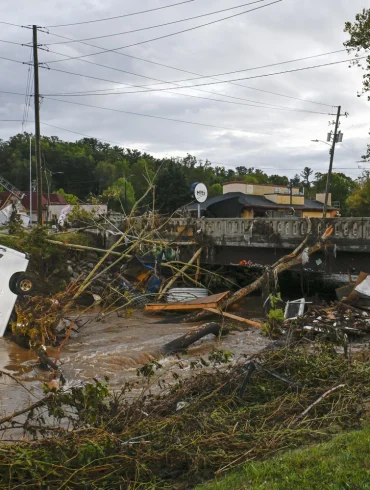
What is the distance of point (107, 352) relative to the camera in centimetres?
1355

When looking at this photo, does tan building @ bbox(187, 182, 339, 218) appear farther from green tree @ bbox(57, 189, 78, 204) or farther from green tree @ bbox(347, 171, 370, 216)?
green tree @ bbox(57, 189, 78, 204)

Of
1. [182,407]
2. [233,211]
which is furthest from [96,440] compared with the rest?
[233,211]

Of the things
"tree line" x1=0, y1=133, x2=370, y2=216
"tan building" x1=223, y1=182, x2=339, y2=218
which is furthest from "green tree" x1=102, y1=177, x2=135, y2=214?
"tan building" x1=223, y1=182, x2=339, y2=218

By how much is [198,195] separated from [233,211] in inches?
885

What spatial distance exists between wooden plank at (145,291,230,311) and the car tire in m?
4.97

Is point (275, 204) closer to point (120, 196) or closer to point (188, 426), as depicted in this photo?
point (120, 196)

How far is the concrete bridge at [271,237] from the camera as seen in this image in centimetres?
1941

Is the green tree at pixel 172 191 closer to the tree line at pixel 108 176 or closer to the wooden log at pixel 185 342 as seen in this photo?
the tree line at pixel 108 176

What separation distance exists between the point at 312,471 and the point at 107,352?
30.2 ft

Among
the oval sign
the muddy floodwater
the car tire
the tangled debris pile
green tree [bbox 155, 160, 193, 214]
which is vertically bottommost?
the muddy floodwater

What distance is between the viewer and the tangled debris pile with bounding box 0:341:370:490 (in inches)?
207

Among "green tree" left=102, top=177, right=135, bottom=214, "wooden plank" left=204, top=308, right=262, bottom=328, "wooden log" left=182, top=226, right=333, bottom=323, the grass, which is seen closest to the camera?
the grass

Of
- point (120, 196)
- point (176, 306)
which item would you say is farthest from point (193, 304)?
point (120, 196)

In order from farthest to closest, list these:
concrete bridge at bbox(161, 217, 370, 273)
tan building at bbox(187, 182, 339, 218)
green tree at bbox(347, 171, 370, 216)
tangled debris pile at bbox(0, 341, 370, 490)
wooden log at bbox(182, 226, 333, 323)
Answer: green tree at bbox(347, 171, 370, 216)
tan building at bbox(187, 182, 339, 218)
concrete bridge at bbox(161, 217, 370, 273)
wooden log at bbox(182, 226, 333, 323)
tangled debris pile at bbox(0, 341, 370, 490)
